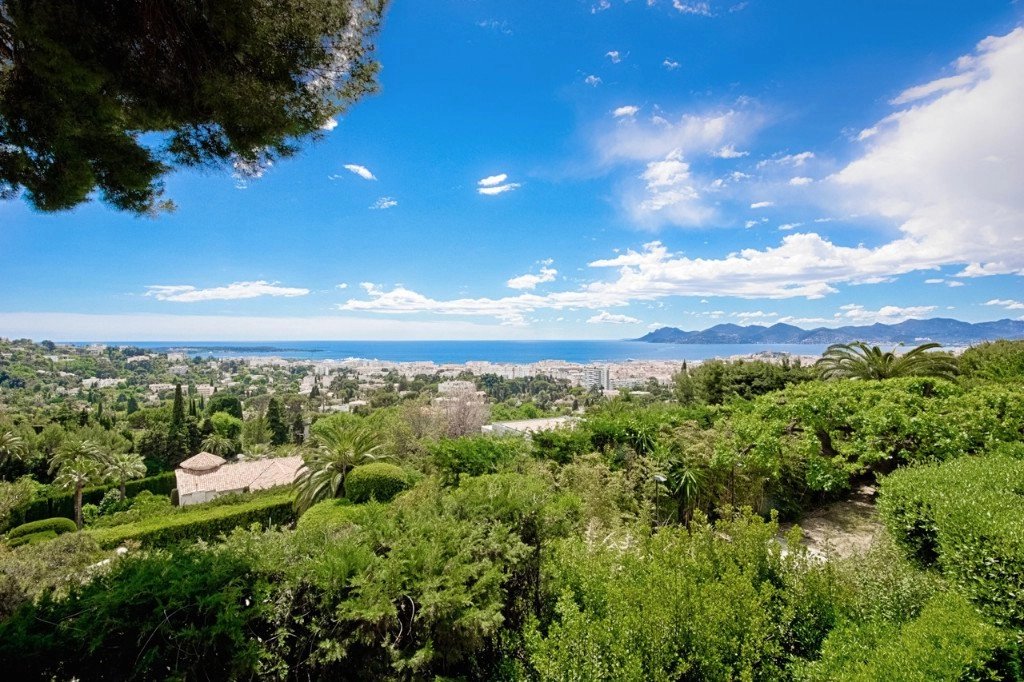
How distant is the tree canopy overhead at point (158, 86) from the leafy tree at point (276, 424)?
41822 millimetres

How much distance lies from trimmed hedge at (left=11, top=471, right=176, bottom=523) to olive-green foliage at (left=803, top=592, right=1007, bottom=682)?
24.6 m

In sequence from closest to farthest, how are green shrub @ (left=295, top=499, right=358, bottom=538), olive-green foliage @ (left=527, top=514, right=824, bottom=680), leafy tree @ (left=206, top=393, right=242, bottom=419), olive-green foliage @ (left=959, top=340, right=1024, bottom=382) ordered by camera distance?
olive-green foliage @ (left=527, top=514, right=824, bottom=680) → green shrub @ (left=295, top=499, right=358, bottom=538) → olive-green foliage @ (left=959, top=340, right=1024, bottom=382) → leafy tree @ (left=206, top=393, right=242, bottom=419)

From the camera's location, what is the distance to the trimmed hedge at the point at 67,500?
59.4ft

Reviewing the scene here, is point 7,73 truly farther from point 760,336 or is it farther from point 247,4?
point 760,336

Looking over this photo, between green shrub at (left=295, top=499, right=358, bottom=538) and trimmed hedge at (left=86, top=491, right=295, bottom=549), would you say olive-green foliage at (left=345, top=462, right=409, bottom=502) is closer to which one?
green shrub at (left=295, top=499, right=358, bottom=538)

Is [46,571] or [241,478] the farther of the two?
[241,478]

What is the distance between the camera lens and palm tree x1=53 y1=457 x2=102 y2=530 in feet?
55.4

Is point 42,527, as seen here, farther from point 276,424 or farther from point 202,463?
point 276,424

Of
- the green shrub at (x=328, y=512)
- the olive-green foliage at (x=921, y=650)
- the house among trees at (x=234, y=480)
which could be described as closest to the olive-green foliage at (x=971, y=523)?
the olive-green foliage at (x=921, y=650)

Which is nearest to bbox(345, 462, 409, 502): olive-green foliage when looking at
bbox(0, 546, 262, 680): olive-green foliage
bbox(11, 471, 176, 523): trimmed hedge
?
bbox(0, 546, 262, 680): olive-green foliage

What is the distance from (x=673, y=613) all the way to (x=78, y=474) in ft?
76.3

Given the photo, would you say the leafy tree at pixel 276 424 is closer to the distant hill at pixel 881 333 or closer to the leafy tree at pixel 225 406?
the leafy tree at pixel 225 406

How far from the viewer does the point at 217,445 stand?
33.6 meters

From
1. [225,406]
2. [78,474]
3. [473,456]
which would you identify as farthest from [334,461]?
[225,406]
